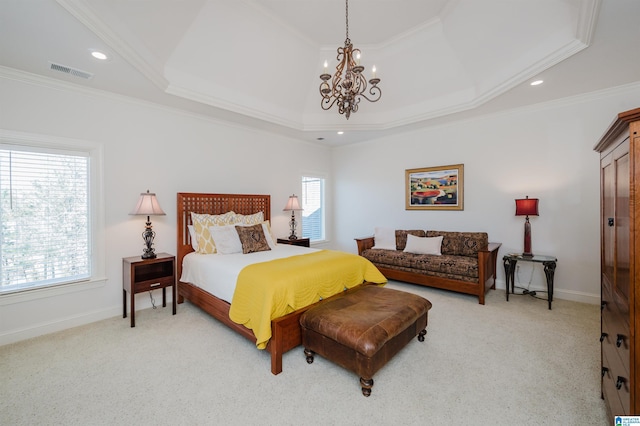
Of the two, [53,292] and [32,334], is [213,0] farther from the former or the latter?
[32,334]

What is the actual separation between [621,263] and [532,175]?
3.25 metres

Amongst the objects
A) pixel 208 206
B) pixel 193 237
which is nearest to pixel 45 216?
pixel 193 237

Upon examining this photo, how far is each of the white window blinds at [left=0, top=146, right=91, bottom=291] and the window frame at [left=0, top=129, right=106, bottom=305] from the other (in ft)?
0.16

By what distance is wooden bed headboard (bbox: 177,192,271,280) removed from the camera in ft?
13.1

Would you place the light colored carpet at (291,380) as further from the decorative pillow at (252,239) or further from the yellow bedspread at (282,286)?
the decorative pillow at (252,239)

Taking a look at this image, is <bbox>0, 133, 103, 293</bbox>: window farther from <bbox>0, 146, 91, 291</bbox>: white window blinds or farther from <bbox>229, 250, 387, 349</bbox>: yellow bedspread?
<bbox>229, 250, 387, 349</bbox>: yellow bedspread

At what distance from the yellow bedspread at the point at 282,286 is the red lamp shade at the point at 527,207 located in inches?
104

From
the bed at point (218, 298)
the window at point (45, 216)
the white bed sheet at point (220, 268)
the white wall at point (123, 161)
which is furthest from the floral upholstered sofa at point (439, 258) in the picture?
the window at point (45, 216)

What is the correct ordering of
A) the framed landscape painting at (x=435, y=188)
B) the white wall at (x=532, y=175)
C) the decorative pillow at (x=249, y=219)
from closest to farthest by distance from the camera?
the white wall at (x=532, y=175), the decorative pillow at (x=249, y=219), the framed landscape painting at (x=435, y=188)

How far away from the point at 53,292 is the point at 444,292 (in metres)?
5.14

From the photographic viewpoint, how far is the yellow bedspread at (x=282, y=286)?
7.68 ft

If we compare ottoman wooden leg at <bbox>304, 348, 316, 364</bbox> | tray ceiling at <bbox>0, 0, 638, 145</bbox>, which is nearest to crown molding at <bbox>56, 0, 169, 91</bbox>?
tray ceiling at <bbox>0, 0, 638, 145</bbox>

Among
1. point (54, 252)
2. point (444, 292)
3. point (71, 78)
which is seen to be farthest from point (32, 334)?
point (444, 292)

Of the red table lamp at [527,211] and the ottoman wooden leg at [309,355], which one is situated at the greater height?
the red table lamp at [527,211]
